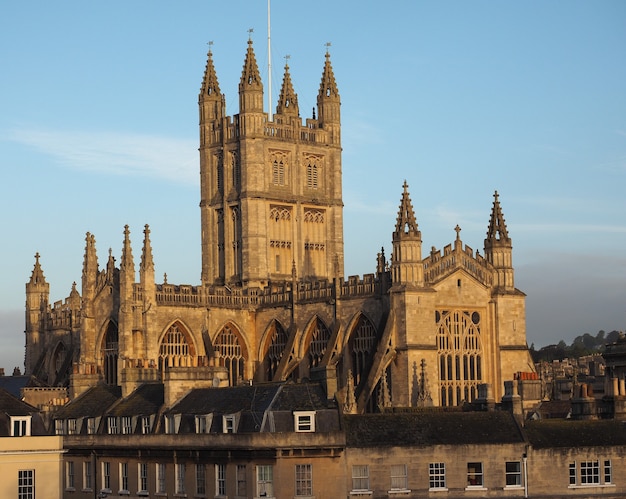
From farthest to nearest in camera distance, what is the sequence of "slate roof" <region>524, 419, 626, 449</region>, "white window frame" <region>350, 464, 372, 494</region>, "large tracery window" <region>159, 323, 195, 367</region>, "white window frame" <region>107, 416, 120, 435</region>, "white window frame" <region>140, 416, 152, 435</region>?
"large tracery window" <region>159, 323, 195, 367</region> → "white window frame" <region>107, 416, 120, 435</region> → "white window frame" <region>140, 416, 152, 435</region> → "slate roof" <region>524, 419, 626, 449</region> → "white window frame" <region>350, 464, 372, 494</region>

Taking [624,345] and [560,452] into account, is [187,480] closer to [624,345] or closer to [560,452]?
[560,452]

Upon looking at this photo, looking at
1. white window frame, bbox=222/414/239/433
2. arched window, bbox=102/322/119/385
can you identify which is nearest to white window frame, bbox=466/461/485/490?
white window frame, bbox=222/414/239/433

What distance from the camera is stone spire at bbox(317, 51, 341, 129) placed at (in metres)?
121

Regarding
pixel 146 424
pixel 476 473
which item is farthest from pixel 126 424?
pixel 476 473

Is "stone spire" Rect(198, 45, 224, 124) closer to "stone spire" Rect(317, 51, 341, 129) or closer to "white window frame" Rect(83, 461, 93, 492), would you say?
"stone spire" Rect(317, 51, 341, 129)

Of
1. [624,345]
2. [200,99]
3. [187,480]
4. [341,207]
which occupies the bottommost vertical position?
[187,480]

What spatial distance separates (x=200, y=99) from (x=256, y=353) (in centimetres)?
2152

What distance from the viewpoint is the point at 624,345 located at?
90.6m

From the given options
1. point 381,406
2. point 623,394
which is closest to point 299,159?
point 381,406

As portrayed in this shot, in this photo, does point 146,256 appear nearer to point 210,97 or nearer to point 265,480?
point 210,97

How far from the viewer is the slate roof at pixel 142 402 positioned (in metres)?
70.4

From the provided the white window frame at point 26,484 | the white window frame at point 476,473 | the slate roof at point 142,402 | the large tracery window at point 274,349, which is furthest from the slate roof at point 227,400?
the large tracery window at point 274,349

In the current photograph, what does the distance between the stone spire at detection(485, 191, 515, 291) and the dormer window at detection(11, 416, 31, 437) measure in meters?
42.5

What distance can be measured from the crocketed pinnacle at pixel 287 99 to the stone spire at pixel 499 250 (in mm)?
23048
